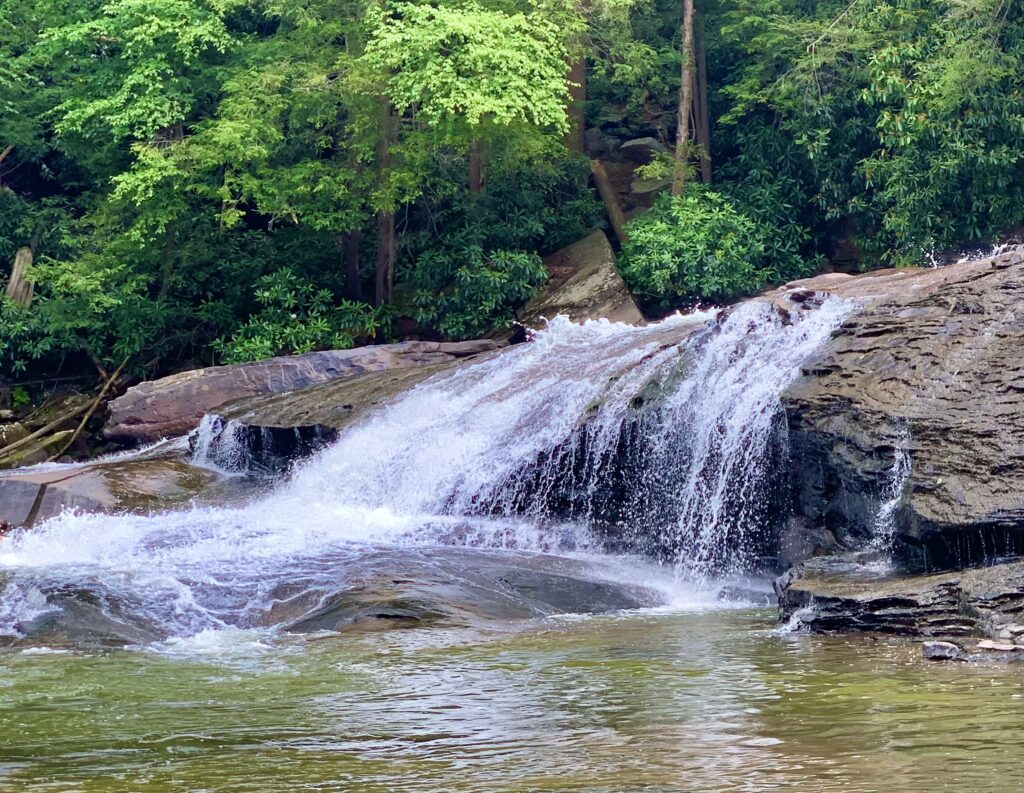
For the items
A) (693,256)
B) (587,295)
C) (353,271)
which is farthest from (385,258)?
(693,256)

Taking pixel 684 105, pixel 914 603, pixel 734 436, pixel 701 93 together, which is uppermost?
pixel 701 93

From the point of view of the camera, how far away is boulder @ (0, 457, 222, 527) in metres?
14.8

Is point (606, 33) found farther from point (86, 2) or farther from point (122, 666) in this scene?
point (122, 666)

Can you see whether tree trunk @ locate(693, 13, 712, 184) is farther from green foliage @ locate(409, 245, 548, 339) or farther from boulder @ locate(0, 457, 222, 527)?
boulder @ locate(0, 457, 222, 527)

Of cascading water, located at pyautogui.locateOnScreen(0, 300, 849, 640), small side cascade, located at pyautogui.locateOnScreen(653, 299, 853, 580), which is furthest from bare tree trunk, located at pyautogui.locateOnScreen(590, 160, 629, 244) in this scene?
small side cascade, located at pyautogui.locateOnScreen(653, 299, 853, 580)

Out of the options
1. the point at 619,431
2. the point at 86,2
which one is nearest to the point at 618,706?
the point at 619,431

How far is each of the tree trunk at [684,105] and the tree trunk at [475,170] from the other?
3670 millimetres

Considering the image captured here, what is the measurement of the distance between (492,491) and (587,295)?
9397mm

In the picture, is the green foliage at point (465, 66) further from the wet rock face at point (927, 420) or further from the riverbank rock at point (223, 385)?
the wet rock face at point (927, 420)

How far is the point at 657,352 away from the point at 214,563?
5420mm

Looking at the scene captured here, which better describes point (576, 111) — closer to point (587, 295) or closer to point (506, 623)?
point (587, 295)

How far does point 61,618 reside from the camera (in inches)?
372

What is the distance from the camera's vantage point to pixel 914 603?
27.2ft

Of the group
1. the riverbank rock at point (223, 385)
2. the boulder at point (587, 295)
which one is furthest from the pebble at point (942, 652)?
the boulder at point (587, 295)
